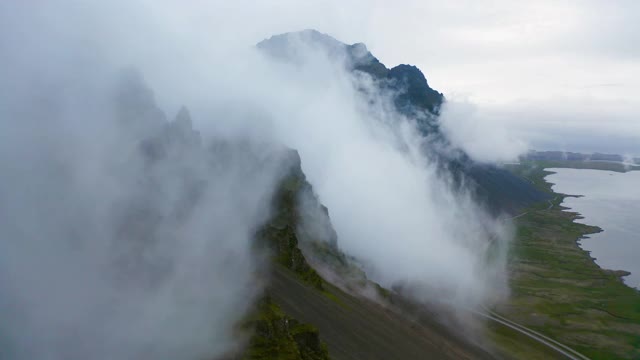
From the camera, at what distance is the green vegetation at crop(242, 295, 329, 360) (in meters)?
84.9

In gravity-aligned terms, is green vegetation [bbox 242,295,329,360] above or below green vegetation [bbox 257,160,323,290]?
below

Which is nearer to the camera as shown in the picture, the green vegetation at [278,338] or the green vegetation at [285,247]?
the green vegetation at [278,338]

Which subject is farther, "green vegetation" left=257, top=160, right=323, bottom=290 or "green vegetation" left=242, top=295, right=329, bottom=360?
"green vegetation" left=257, top=160, right=323, bottom=290

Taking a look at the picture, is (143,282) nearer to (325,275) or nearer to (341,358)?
(341,358)

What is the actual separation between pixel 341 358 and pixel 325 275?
53.9 metres

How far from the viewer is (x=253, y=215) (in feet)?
508

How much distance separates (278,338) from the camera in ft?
294

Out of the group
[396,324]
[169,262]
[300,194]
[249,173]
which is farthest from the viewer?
[300,194]

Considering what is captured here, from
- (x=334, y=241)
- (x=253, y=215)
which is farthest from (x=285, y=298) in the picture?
(x=334, y=241)

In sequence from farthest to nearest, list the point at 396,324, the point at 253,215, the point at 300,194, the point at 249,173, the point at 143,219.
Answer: the point at 300,194 < the point at 249,173 < the point at 253,215 < the point at 396,324 < the point at 143,219

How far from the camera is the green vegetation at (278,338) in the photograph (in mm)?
84875

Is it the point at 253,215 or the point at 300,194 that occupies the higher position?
the point at 300,194

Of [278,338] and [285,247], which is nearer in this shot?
[278,338]

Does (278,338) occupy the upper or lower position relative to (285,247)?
lower
